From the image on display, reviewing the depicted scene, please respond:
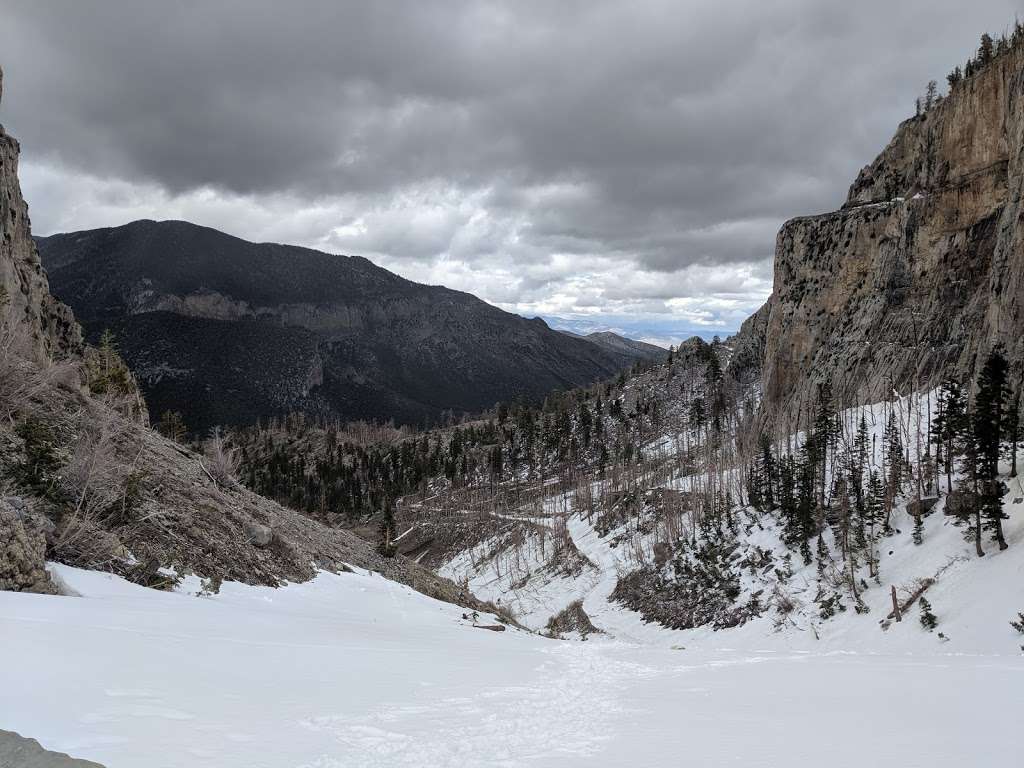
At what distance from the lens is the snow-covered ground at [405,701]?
450cm

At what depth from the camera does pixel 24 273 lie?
149 feet

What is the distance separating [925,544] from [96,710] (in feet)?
151

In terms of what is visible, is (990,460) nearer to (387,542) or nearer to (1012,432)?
(1012,432)

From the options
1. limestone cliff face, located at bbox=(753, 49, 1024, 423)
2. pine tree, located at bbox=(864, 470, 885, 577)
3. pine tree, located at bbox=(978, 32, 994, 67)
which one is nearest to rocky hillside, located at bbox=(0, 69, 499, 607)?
pine tree, located at bbox=(864, 470, 885, 577)

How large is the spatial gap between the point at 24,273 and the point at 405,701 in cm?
5406

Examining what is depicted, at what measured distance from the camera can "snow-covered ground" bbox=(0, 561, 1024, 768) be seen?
4500 millimetres

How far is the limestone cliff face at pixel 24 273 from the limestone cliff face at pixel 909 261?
250 ft

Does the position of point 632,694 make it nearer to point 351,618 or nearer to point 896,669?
point 896,669

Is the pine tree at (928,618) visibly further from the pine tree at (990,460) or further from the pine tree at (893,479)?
the pine tree at (893,479)

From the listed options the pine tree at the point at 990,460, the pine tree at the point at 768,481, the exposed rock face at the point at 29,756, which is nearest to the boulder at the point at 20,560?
the exposed rock face at the point at 29,756

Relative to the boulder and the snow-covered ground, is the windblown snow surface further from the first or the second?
the boulder

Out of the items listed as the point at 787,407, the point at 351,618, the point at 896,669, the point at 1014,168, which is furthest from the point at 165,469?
the point at 787,407

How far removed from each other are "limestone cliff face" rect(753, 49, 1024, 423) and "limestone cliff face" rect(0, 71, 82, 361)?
76.3 meters

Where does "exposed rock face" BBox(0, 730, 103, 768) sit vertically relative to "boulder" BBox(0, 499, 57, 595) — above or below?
below
